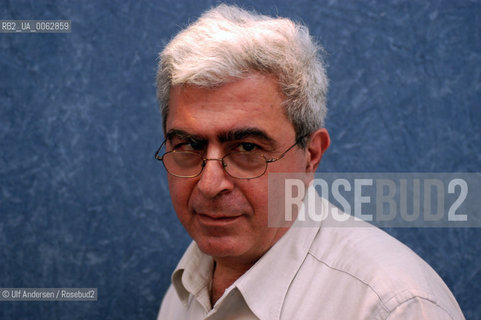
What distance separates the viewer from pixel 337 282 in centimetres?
95

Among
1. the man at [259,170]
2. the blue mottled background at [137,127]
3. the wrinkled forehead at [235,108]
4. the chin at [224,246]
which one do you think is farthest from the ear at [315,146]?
the blue mottled background at [137,127]

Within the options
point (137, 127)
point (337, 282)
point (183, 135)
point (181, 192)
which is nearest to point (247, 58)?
point (183, 135)

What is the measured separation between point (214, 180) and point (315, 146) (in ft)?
0.84

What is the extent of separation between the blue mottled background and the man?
38 centimetres

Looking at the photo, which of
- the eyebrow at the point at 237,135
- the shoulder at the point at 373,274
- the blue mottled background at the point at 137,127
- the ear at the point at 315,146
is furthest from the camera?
the blue mottled background at the point at 137,127

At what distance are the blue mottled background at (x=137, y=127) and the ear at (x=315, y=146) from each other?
1.07ft

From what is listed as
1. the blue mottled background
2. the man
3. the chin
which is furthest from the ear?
the blue mottled background

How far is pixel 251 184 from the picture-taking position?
1.00m

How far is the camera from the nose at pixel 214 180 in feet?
3.18

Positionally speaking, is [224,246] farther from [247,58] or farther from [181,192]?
[247,58]

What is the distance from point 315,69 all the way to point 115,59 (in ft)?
2.14

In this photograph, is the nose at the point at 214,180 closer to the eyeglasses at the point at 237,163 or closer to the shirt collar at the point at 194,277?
the eyeglasses at the point at 237,163

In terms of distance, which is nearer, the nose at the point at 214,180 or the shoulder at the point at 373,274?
the shoulder at the point at 373,274

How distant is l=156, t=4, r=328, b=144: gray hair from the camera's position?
96 cm
